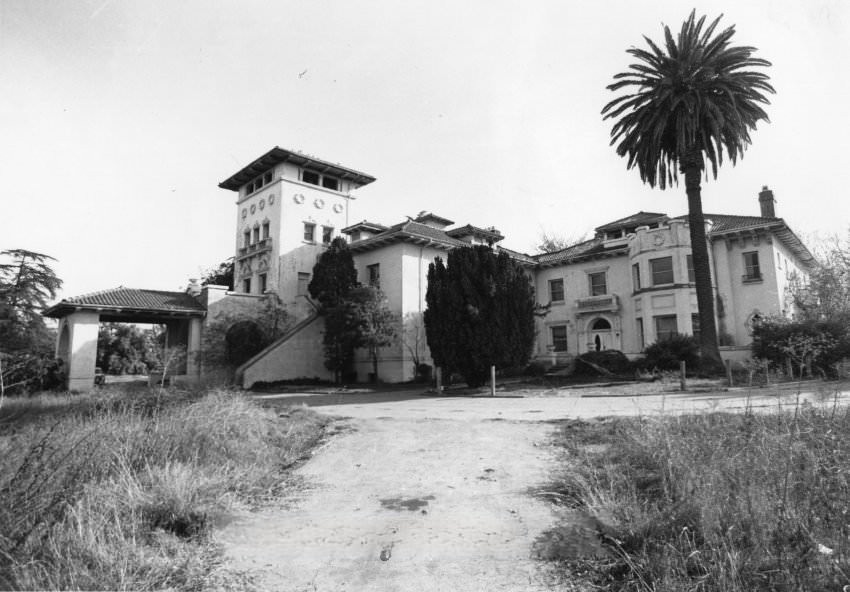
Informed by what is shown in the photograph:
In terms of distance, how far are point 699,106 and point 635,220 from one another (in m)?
11.1

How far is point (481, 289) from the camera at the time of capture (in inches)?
848

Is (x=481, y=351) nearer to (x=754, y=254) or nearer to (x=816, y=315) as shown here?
(x=816, y=315)

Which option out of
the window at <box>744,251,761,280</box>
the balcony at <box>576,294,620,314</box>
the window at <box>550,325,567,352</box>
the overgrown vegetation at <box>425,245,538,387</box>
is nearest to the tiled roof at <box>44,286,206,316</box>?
the overgrown vegetation at <box>425,245,538,387</box>

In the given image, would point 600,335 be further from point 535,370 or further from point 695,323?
point 535,370

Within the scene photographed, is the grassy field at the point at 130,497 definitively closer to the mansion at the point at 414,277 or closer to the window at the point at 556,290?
the mansion at the point at 414,277

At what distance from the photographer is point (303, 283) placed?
33500mm

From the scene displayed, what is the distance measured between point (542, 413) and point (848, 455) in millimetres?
7252

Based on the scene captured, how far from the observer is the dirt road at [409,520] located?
12.7 ft

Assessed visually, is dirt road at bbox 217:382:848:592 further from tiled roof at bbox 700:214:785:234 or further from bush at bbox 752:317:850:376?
tiled roof at bbox 700:214:785:234

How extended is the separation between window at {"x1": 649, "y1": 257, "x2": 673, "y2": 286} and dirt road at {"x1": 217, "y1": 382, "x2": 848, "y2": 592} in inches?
926

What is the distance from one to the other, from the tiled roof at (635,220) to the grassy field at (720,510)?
28079mm

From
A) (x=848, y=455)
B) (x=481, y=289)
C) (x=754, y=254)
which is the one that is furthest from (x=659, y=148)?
(x=848, y=455)

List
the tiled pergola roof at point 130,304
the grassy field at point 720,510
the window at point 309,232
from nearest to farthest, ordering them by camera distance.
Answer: the grassy field at point 720,510
the tiled pergola roof at point 130,304
the window at point 309,232

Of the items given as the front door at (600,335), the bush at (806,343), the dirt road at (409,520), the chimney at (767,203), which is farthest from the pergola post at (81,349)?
the chimney at (767,203)
